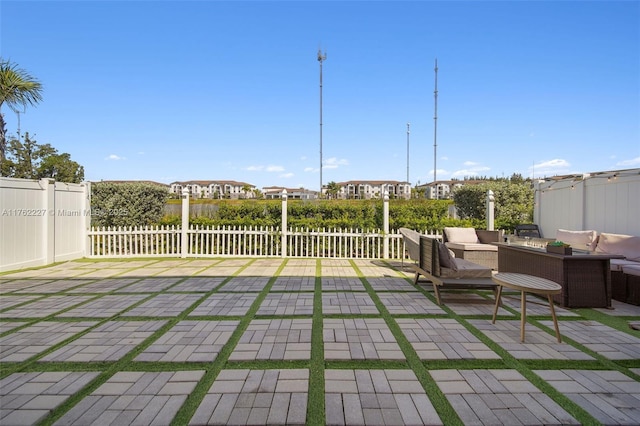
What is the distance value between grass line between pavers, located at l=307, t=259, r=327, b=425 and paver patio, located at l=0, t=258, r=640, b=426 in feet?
0.04

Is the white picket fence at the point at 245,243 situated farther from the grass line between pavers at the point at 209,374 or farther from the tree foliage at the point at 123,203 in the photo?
the grass line between pavers at the point at 209,374

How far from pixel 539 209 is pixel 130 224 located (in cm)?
1291

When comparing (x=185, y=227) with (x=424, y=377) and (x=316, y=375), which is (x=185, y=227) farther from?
(x=424, y=377)

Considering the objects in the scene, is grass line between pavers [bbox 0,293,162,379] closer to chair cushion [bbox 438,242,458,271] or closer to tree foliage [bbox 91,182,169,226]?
chair cushion [bbox 438,242,458,271]

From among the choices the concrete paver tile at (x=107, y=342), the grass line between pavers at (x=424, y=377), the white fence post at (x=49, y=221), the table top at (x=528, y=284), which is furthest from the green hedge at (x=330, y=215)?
Result: the concrete paver tile at (x=107, y=342)

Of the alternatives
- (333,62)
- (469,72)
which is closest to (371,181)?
(333,62)

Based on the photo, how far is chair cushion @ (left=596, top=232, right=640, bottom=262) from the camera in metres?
5.03

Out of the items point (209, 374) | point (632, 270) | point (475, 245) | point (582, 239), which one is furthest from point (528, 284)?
point (582, 239)

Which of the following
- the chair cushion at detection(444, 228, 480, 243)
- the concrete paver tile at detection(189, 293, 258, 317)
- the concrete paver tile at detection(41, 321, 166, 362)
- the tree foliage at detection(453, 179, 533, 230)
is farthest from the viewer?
the tree foliage at detection(453, 179, 533, 230)

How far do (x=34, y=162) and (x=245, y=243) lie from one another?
2733cm

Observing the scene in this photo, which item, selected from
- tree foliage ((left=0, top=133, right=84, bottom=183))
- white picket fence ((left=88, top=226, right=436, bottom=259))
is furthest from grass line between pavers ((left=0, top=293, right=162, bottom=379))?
tree foliage ((left=0, top=133, right=84, bottom=183))

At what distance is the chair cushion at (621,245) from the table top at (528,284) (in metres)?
3.23

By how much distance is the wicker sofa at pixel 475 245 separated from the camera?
6812 mm

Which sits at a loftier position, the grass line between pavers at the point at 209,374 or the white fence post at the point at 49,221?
the white fence post at the point at 49,221
